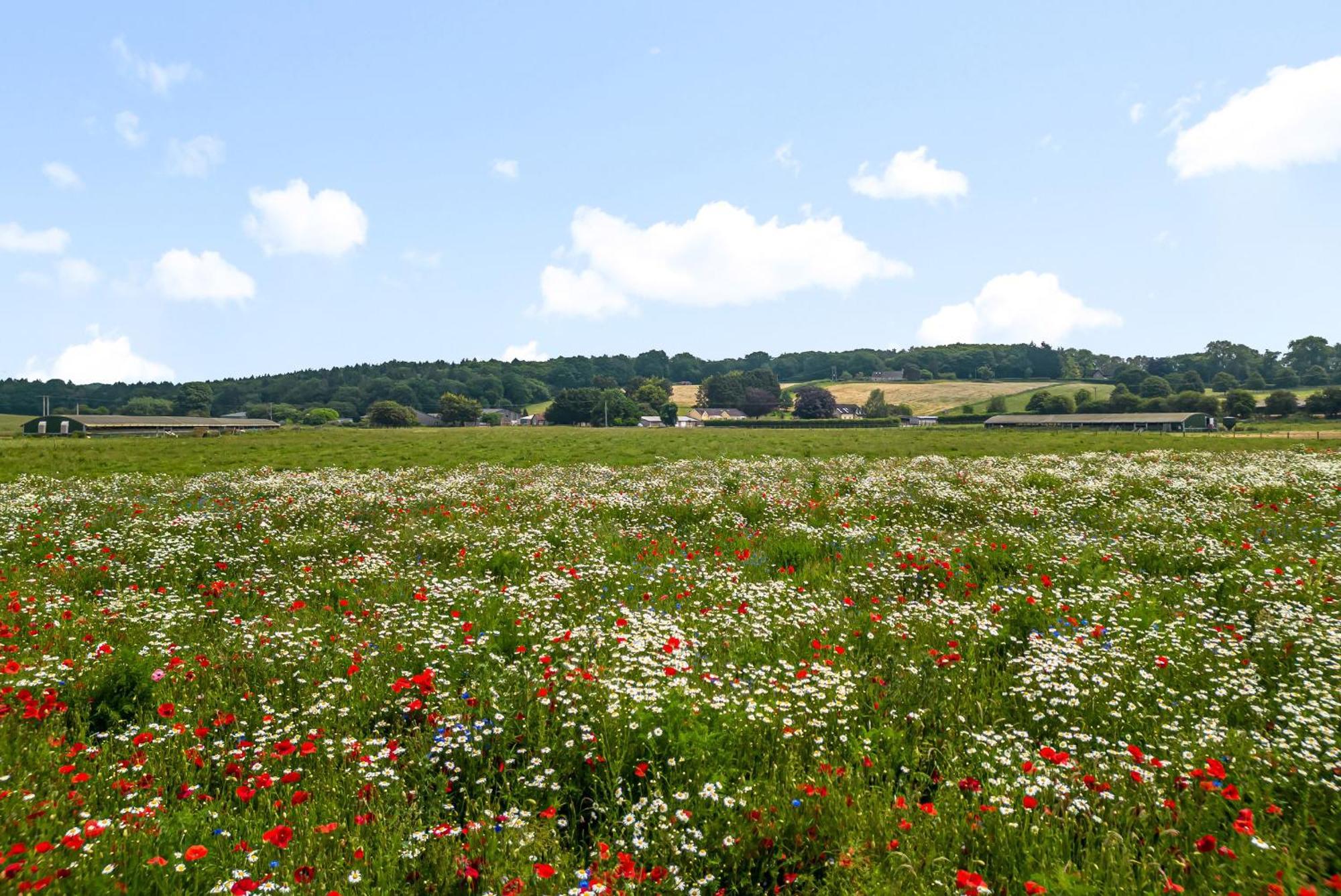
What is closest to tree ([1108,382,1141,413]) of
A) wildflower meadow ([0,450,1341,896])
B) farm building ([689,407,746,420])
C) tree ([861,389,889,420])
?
tree ([861,389,889,420])

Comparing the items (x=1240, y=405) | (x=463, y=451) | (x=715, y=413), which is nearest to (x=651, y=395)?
(x=715, y=413)

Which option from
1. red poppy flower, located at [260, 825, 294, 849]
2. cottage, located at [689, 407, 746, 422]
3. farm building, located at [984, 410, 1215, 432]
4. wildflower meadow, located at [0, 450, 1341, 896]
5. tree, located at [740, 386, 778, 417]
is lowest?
farm building, located at [984, 410, 1215, 432]

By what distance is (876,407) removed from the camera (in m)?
160

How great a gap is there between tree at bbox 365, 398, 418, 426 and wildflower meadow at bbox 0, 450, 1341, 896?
14173 centimetres

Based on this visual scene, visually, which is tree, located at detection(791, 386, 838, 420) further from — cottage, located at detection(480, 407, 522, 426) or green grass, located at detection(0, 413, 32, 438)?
green grass, located at detection(0, 413, 32, 438)

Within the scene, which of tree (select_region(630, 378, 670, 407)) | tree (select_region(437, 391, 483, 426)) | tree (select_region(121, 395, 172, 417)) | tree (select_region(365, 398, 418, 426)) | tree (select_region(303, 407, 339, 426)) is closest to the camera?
tree (select_region(365, 398, 418, 426))

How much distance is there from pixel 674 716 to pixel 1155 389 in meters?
185

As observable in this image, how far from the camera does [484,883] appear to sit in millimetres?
3586

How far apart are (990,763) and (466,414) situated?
162m

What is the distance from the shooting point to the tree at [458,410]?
157000mm

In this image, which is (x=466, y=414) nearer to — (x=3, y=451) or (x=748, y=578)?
(x=3, y=451)

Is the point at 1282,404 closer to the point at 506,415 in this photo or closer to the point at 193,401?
the point at 506,415

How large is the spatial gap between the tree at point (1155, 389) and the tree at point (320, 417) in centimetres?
18540

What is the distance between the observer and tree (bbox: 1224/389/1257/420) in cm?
11605
